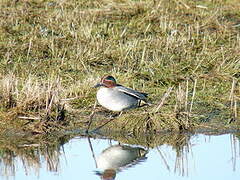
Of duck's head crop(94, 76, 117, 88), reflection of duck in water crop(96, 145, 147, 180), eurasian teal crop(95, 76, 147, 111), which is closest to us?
reflection of duck in water crop(96, 145, 147, 180)

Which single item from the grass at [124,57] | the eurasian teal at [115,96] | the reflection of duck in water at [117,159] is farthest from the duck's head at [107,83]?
the reflection of duck in water at [117,159]

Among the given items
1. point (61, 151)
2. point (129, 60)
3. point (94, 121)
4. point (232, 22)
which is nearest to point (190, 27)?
point (232, 22)

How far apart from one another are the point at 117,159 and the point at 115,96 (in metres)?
1.19

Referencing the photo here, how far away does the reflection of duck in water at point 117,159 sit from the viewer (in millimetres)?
7835

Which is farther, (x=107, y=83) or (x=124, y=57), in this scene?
(x=124, y=57)

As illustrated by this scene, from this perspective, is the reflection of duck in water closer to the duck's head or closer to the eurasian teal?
the eurasian teal

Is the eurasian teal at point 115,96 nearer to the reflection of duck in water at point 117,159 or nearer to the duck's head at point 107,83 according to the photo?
the duck's head at point 107,83

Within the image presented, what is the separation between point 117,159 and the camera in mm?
8219

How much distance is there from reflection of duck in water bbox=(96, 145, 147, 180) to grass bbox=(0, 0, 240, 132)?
66cm

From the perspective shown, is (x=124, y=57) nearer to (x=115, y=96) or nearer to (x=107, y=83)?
(x=107, y=83)

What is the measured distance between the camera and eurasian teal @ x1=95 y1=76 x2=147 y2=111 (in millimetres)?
9180

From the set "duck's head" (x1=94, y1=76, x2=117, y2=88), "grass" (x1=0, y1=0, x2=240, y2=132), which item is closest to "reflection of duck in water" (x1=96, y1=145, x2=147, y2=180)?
"grass" (x1=0, y1=0, x2=240, y2=132)

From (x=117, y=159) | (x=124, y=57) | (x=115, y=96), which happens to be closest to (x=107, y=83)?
(x=115, y=96)

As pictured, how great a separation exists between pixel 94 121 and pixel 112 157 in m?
1.20
